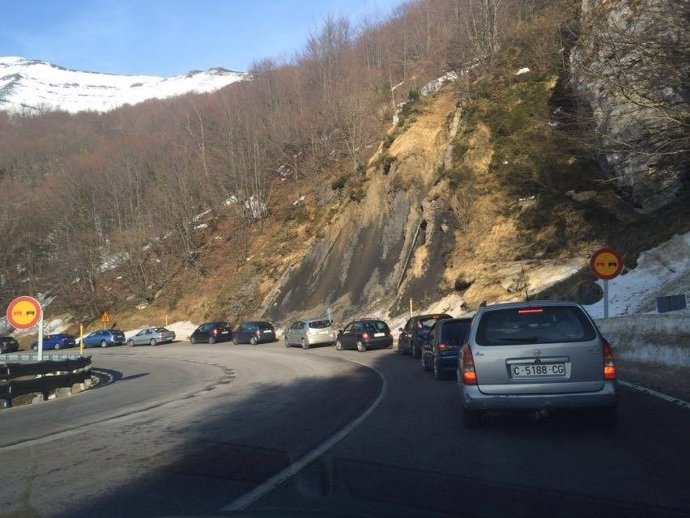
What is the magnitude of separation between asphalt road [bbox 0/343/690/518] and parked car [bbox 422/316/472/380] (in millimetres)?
2345

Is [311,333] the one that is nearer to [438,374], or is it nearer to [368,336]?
[368,336]

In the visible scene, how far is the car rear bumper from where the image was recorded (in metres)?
7.97

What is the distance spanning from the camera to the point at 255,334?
130 ft

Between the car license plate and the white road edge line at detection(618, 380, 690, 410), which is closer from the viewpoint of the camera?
the car license plate

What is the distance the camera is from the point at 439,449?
7.80 metres

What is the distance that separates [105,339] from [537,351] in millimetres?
49806

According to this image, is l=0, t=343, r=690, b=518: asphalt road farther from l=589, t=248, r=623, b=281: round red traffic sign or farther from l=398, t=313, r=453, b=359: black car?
l=398, t=313, r=453, b=359: black car

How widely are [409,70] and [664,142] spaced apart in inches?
2493

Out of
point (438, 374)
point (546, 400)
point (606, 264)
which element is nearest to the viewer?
point (546, 400)

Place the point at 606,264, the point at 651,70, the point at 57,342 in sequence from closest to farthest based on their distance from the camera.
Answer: the point at 651,70 < the point at 606,264 < the point at 57,342

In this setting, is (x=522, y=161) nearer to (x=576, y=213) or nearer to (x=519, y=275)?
(x=576, y=213)

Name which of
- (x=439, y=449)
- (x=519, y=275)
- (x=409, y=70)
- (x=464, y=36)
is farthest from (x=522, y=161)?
(x=409, y=70)

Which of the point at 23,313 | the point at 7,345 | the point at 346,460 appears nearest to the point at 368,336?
the point at 23,313

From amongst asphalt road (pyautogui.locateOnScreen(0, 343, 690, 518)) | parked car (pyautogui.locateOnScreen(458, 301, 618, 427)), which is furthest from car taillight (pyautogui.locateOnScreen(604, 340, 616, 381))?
asphalt road (pyautogui.locateOnScreen(0, 343, 690, 518))
